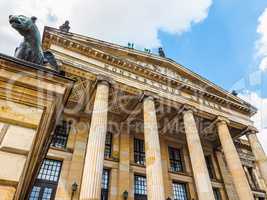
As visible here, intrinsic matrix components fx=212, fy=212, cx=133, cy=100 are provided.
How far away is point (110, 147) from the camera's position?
18594 mm

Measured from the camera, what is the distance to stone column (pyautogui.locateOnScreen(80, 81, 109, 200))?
985 cm

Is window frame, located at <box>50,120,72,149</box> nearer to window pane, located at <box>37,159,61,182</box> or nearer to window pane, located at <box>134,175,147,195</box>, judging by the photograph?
window pane, located at <box>37,159,61,182</box>

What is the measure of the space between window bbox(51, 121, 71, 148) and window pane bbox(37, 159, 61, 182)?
55.2 inches

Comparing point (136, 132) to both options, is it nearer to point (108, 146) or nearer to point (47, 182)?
point (108, 146)

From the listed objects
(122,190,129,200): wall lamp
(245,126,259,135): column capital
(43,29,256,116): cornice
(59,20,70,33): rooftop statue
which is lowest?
(122,190,129,200): wall lamp

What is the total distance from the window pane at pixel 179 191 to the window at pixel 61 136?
10.3 metres

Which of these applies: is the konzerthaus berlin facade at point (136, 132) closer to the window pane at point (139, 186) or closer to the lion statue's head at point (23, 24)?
the window pane at point (139, 186)

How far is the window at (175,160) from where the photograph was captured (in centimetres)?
2072

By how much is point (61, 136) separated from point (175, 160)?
1134 cm

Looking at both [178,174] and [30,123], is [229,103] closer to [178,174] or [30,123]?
[178,174]

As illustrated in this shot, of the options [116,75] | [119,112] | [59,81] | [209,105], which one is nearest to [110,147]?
[119,112]

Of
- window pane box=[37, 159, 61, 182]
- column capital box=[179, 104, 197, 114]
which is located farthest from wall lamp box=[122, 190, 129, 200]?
column capital box=[179, 104, 197, 114]

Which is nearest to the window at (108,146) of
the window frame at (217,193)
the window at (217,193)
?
the window frame at (217,193)

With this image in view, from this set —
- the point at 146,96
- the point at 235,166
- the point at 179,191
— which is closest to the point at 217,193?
the point at 179,191
